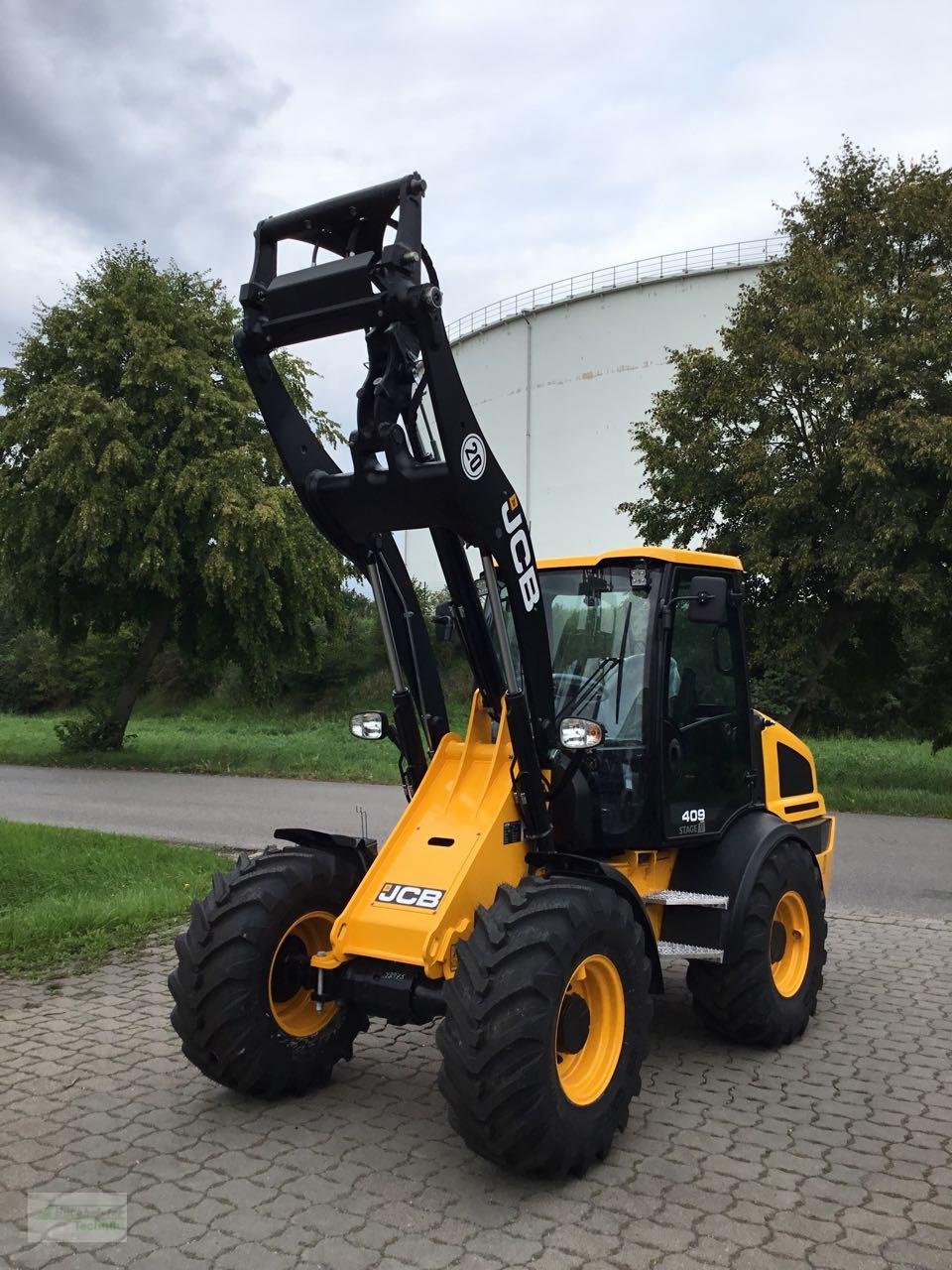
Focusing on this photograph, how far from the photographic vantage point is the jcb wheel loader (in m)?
3.98

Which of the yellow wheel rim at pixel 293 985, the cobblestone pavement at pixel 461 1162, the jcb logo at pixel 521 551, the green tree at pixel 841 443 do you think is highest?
the green tree at pixel 841 443

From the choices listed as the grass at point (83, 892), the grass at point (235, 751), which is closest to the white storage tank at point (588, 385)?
the grass at point (235, 751)

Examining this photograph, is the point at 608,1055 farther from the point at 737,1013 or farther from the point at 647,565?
the point at 647,565

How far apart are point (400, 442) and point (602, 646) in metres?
1.52

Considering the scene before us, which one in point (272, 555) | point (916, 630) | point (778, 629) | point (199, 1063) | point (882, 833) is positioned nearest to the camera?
point (199, 1063)

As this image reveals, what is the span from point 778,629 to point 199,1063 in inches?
489

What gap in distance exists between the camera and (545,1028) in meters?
3.78

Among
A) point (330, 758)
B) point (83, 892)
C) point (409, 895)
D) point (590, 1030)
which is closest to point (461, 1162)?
point (590, 1030)

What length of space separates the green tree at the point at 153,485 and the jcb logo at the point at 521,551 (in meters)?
15.3

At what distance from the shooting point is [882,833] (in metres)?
12.4

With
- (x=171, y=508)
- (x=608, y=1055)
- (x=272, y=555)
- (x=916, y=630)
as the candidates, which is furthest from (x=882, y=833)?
(x=171, y=508)

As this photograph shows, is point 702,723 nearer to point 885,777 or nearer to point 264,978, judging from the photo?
point 264,978

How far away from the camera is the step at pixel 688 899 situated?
5.12m

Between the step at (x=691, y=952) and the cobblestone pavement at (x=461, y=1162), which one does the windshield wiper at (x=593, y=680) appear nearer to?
the step at (x=691, y=952)
